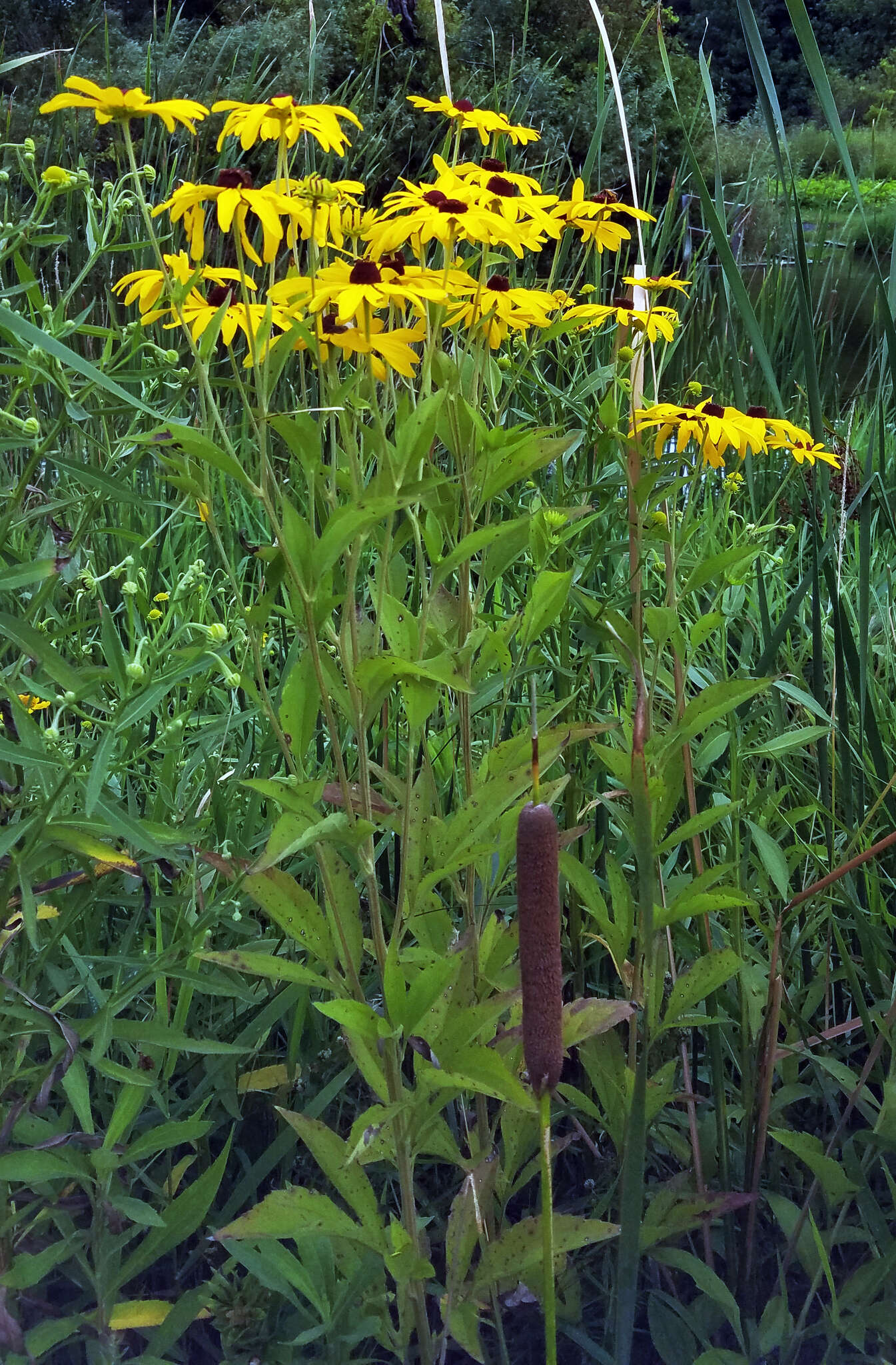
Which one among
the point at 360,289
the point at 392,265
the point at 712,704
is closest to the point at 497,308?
the point at 392,265

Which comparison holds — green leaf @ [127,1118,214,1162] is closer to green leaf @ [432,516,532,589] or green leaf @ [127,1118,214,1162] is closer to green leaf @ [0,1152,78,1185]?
green leaf @ [0,1152,78,1185]

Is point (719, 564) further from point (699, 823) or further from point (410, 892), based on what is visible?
point (410, 892)

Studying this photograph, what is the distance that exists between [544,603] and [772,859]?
382 mm

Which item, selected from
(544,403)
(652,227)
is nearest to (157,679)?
(544,403)

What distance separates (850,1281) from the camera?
1131 millimetres

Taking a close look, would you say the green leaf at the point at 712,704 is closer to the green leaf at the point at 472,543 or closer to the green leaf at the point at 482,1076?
the green leaf at the point at 472,543

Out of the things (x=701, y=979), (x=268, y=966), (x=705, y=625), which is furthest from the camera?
(x=705, y=625)

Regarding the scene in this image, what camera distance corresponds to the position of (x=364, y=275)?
3.41ft

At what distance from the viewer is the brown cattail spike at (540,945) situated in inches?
25.4

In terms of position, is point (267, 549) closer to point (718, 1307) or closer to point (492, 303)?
point (492, 303)

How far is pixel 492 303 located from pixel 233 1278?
1057 millimetres

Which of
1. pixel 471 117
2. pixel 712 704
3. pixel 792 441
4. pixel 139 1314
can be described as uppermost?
pixel 471 117

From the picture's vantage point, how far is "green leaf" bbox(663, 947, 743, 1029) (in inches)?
44.8

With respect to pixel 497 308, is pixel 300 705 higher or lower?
lower
